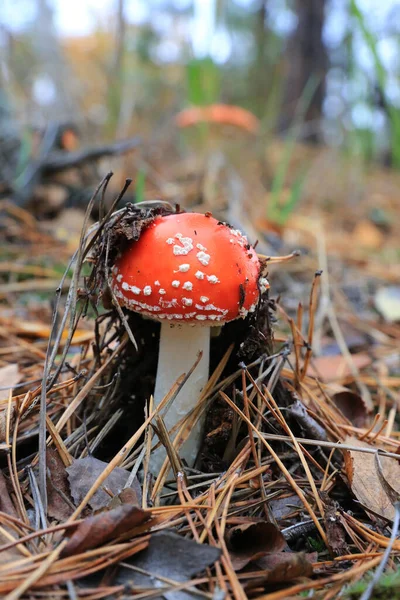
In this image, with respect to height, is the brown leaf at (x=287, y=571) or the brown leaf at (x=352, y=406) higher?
the brown leaf at (x=287, y=571)

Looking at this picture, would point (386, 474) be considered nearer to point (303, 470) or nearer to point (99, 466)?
point (303, 470)

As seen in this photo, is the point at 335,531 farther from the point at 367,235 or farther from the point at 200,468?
the point at 367,235

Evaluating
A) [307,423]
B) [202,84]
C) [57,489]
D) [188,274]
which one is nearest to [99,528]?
[57,489]

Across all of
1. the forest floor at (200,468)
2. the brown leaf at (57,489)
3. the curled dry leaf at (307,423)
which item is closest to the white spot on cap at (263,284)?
the forest floor at (200,468)

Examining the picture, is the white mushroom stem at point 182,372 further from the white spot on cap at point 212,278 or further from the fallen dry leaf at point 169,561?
the fallen dry leaf at point 169,561

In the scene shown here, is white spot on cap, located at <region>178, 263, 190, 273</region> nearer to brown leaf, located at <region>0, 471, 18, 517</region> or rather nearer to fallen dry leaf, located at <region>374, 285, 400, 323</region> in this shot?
brown leaf, located at <region>0, 471, 18, 517</region>
